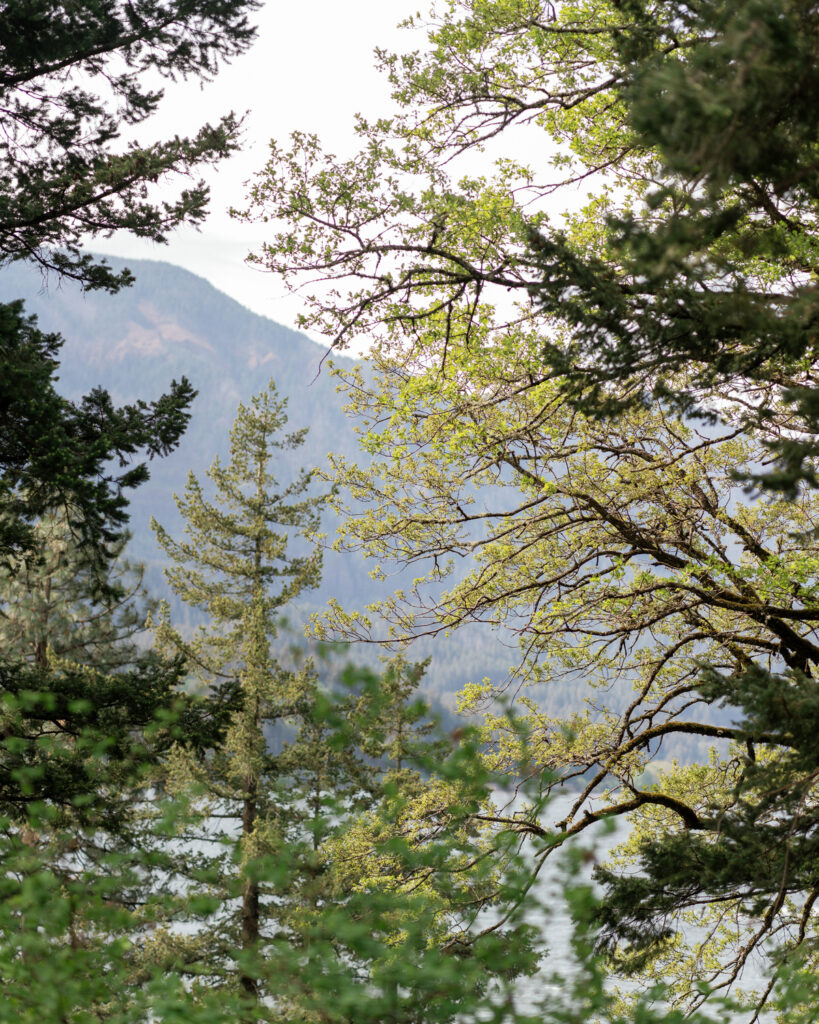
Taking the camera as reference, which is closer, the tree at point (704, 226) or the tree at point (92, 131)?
the tree at point (704, 226)

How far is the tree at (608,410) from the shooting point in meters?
3.91

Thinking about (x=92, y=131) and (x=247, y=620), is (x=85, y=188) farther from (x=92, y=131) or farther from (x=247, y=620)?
(x=247, y=620)

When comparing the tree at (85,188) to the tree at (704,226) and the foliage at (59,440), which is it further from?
the tree at (704,226)

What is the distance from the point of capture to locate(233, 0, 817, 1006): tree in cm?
391

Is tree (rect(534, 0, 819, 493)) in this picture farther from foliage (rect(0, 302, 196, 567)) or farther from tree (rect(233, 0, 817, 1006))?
foliage (rect(0, 302, 196, 567))

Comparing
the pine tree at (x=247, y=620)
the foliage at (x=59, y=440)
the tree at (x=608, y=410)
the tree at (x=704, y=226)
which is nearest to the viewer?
the tree at (x=704, y=226)

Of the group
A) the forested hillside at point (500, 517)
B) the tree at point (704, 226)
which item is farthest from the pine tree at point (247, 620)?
the tree at point (704, 226)

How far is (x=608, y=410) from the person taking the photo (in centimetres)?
407

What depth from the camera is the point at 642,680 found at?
8.06 m

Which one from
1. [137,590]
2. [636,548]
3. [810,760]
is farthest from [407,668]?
[810,760]

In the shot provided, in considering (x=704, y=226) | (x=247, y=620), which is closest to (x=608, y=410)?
(x=704, y=226)

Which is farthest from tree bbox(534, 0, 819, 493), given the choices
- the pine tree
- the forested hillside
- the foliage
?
the pine tree

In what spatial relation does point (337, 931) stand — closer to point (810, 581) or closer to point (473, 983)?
point (473, 983)

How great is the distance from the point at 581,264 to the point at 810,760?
2.32 m
